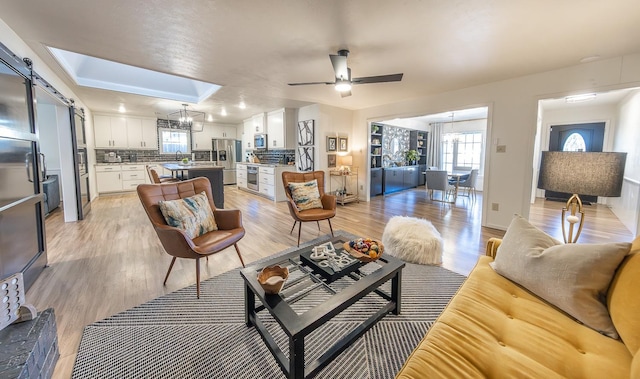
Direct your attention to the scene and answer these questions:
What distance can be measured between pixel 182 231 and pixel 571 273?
2494mm

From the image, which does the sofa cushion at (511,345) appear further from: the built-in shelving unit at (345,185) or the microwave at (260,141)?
the microwave at (260,141)

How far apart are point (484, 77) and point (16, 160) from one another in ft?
17.6

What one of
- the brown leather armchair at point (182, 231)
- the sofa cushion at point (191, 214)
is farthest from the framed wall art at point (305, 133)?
the sofa cushion at point (191, 214)

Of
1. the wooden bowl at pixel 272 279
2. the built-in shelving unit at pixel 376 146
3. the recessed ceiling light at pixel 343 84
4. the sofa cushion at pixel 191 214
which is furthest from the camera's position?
the built-in shelving unit at pixel 376 146

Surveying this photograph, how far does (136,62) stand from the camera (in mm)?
3018

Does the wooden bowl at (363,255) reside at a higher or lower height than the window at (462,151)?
lower

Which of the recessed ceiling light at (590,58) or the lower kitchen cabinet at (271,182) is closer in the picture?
the recessed ceiling light at (590,58)

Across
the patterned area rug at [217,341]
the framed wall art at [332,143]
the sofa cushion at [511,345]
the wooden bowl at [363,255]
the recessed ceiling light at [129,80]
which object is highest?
the recessed ceiling light at [129,80]

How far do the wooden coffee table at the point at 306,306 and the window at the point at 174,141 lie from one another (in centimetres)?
774

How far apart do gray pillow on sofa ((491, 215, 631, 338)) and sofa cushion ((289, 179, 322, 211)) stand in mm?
2355

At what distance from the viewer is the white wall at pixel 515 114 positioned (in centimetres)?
304

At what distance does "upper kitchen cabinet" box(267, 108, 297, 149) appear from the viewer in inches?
244

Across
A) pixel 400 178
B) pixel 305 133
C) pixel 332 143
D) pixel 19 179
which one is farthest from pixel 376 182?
pixel 19 179

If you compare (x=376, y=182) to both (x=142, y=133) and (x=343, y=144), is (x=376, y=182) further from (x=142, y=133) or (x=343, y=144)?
(x=142, y=133)
